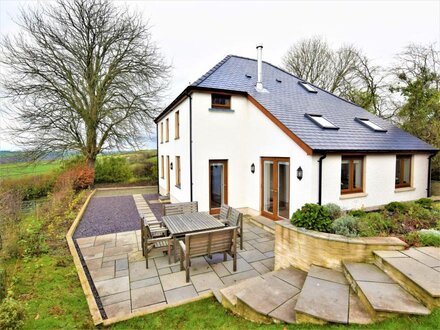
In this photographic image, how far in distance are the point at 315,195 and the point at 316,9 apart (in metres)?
7.83

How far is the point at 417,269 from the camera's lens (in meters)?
3.39

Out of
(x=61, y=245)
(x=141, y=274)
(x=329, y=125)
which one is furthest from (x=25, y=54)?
(x=329, y=125)

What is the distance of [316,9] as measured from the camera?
928cm

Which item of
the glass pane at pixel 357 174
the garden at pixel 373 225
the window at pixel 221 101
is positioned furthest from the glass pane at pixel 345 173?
the window at pixel 221 101

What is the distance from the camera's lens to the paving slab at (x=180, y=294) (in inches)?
157

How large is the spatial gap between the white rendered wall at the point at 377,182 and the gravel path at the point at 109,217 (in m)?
6.72

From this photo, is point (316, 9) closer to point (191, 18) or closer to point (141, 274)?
point (191, 18)

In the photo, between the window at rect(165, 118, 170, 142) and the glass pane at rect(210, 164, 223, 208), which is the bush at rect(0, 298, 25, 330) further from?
the window at rect(165, 118, 170, 142)

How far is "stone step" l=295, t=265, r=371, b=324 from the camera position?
112 inches

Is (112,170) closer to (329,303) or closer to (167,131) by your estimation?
(167,131)

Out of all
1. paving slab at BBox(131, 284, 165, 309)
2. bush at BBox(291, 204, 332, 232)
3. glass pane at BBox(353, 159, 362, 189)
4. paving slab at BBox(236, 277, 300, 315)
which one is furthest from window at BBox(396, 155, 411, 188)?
paving slab at BBox(131, 284, 165, 309)

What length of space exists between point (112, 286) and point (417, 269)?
5.25m

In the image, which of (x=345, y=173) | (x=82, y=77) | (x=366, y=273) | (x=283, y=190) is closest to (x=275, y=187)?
(x=283, y=190)

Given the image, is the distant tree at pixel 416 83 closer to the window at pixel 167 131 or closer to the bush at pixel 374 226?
the bush at pixel 374 226
